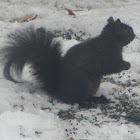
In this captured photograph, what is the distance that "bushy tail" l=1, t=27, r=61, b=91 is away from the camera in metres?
3.96

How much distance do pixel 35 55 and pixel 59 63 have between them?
1.03 ft

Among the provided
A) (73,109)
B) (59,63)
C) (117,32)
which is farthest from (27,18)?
(73,109)

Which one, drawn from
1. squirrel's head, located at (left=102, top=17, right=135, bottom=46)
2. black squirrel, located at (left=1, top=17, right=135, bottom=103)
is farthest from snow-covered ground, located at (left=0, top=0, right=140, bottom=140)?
squirrel's head, located at (left=102, top=17, right=135, bottom=46)

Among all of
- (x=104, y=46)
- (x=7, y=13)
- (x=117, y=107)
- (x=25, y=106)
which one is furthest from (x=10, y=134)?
(x=7, y=13)

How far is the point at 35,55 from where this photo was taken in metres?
3.99

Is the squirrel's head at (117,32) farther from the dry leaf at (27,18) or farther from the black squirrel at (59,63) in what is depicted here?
the dry leaf at (27,18)

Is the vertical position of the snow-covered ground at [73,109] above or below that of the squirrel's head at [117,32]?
below

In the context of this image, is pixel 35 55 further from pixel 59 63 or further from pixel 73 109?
pixel 73 109

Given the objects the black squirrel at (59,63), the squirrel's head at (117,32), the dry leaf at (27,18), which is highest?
→ the squirrel's head at (117,32)

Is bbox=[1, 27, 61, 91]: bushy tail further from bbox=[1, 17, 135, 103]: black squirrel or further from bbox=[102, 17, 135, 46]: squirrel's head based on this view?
bbox=[102, 17, 135, 46]: squirrel's head

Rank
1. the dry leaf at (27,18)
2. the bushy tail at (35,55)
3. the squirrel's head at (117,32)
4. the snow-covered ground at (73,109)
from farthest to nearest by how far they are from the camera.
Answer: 1. the dry leaf at (27,18)
2. the squirrel's head at (117,32)
3. the bushy tail at (35,55)
4. the snow-covered ground at (73,109)

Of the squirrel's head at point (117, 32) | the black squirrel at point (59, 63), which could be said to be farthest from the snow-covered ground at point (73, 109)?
the squirrel's head at point (117, 32)

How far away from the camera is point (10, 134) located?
9.76 ft

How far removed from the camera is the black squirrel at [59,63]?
3.98 meters
